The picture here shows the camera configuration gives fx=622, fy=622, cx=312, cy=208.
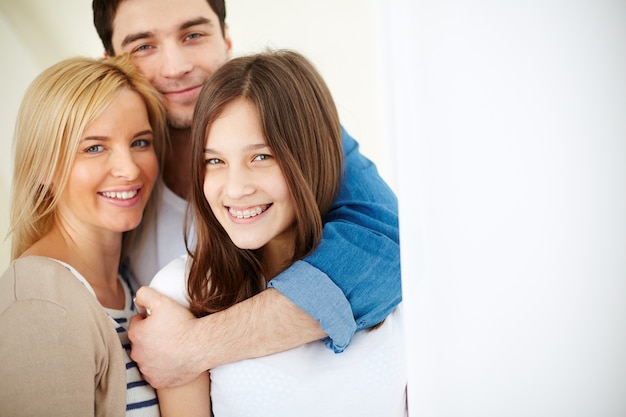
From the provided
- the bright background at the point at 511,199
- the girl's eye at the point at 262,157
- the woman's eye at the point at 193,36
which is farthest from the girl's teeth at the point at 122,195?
the bright background at the point at 511,199

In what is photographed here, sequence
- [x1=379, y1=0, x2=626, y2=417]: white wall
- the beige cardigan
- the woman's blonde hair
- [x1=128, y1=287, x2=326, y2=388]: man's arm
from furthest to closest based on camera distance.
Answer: the woman's blonde hair
[x1=128, y1=287, x2=326, y2=388]: man's arm
the beige cardigan
[x1=379, y1=0, x2=626, y2=417]: white wall

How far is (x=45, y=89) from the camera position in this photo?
1.19 m

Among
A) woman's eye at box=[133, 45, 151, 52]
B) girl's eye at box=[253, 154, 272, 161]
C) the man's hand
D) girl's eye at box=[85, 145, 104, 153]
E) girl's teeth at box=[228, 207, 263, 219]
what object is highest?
woman's eye at box=[133, 45, 151, 52]

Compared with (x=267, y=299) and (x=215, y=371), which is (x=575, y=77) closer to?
(x=267, y=299)

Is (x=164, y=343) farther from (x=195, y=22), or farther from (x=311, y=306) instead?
(x=195, y=22)

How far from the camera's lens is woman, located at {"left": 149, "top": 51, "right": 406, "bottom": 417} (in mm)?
1053

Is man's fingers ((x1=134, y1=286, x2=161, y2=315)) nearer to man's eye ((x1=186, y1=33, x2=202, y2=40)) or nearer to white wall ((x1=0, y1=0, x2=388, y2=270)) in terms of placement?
white wall ((x1=0, y1=0, x2=388, y2=270))

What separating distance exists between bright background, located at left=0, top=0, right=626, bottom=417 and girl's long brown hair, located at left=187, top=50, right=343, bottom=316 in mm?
286

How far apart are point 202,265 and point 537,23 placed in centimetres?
70

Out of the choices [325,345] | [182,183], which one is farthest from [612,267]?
[182,183]

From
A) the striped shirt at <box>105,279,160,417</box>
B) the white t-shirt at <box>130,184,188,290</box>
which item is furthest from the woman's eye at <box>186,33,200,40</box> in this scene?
the striped shirt at <box>105,279,160,417</box>

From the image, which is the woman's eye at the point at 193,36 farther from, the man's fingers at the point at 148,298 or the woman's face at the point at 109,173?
the man's fingers at the point at 148,298

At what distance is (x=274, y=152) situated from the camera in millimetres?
1061

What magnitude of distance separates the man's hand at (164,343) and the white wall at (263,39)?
475mm
